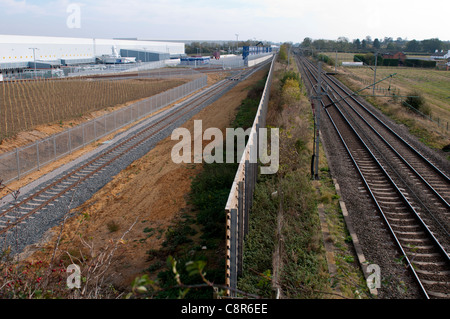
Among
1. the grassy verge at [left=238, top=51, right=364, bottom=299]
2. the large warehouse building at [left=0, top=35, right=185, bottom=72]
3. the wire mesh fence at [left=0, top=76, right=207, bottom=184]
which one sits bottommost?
the grassy verge at [left=238, top=51, right=364, bottom=299]

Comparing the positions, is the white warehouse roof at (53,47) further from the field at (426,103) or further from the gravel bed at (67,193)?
the field at (426,103)

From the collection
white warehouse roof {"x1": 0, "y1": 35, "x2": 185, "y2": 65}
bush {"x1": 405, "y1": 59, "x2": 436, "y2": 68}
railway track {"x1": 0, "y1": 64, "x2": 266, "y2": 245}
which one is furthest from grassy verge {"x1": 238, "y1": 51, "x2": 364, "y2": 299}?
bush {"x1": 405, "y1": 59, "x2": 436, "y2": 68}

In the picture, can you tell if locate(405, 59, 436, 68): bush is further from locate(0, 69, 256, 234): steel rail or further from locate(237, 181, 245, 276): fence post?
locate(237, 181, 245, 276): fence post

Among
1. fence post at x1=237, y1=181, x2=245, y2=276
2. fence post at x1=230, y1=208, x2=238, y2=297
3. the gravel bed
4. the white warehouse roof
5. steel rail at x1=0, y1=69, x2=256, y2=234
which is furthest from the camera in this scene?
the white warehouse roof

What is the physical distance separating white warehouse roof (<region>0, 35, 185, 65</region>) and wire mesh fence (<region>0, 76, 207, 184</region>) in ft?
166

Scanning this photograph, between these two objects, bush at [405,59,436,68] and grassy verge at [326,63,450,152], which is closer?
grassy verge at [326,63,450,152]

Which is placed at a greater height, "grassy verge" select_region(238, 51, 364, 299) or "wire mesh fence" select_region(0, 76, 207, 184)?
"wire mesh fence" select_region(0, 76, 207, 184)

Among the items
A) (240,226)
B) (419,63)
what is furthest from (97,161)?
(419,63)

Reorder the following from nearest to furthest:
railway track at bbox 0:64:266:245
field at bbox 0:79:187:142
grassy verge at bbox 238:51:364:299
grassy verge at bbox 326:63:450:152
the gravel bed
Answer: grassy verge at bbox 238:51:364:299 → the gravel bed → railway track at bbox 0:64:266:245 → grassy verge at bbox 326:63:450:152 → field at bbox 0:79:187:142

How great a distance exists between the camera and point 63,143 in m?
23.1

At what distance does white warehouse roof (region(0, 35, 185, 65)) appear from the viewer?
255 ft

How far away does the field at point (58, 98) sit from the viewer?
101ft

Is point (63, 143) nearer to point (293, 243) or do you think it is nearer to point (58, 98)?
point (293, 243)
